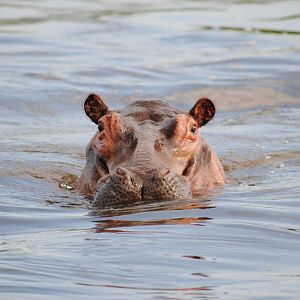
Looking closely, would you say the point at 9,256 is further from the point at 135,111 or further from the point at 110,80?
the point at 110,80

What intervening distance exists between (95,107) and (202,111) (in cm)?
87

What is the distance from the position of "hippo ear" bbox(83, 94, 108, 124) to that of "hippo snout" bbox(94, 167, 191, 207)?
120 cm

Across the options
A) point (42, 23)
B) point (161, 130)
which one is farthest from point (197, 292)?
point (42, 23)

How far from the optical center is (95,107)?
32.6 ft

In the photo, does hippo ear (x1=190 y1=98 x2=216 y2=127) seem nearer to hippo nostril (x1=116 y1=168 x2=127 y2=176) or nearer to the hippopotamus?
the hippopotamus

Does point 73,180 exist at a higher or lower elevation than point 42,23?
lower

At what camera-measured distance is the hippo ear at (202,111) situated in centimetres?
991

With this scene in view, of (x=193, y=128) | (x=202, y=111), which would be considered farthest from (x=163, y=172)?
(x=202, y=111)

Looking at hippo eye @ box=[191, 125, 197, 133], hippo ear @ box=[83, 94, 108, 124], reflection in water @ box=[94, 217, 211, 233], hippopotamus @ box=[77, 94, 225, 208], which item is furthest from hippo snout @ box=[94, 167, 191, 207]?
hippo ear @ box=[83, 94, 108, 124]

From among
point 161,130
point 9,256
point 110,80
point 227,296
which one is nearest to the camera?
point 227,296

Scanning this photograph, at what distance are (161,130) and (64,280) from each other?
3239mm

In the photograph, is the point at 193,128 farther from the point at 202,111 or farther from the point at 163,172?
the point at 163,172

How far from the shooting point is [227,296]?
5988mm

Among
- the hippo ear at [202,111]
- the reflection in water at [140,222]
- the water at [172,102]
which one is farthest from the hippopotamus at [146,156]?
the reflection in water at [140,222]
